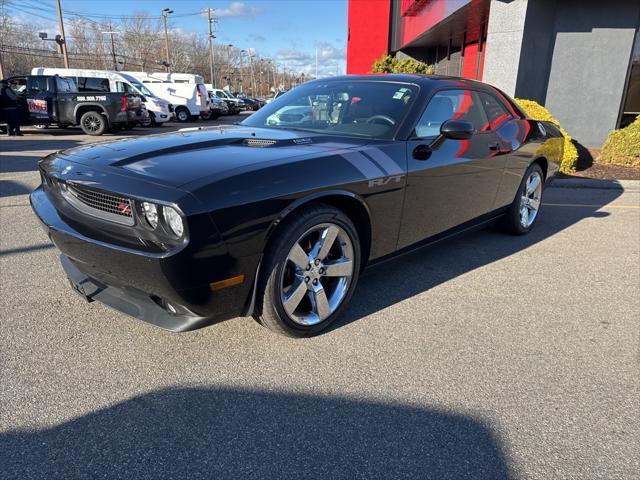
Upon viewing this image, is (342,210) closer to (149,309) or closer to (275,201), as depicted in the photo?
(275,201)

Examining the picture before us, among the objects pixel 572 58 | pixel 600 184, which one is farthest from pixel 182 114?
pixel 600 184

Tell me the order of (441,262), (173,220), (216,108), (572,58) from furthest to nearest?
(216,108), (572,58), (441,262), (173,220)

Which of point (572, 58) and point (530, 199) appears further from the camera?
point (572, 58)

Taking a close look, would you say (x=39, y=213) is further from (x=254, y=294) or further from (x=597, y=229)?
(x=597, y=229)

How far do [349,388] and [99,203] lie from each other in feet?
5.14

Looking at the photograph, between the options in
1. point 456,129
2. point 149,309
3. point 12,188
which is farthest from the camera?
Answer: point 12,188

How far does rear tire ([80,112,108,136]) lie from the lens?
49.0 ft

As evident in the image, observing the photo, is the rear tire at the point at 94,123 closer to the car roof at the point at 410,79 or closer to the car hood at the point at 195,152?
the car roof at the point at 410,79

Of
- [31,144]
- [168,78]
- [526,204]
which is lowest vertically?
[31,144]

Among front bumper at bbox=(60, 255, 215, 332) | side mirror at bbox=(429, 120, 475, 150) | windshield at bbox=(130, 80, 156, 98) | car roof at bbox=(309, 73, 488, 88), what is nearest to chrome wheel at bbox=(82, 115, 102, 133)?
windshield at bbox=(130, 80, 156, 98)

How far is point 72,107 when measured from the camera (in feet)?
49.7

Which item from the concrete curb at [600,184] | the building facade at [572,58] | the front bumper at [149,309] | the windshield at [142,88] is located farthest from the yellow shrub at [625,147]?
the windshield at [142,88]

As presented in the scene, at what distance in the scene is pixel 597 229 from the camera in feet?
17.7

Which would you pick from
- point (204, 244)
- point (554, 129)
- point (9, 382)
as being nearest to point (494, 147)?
point (554, 129)
